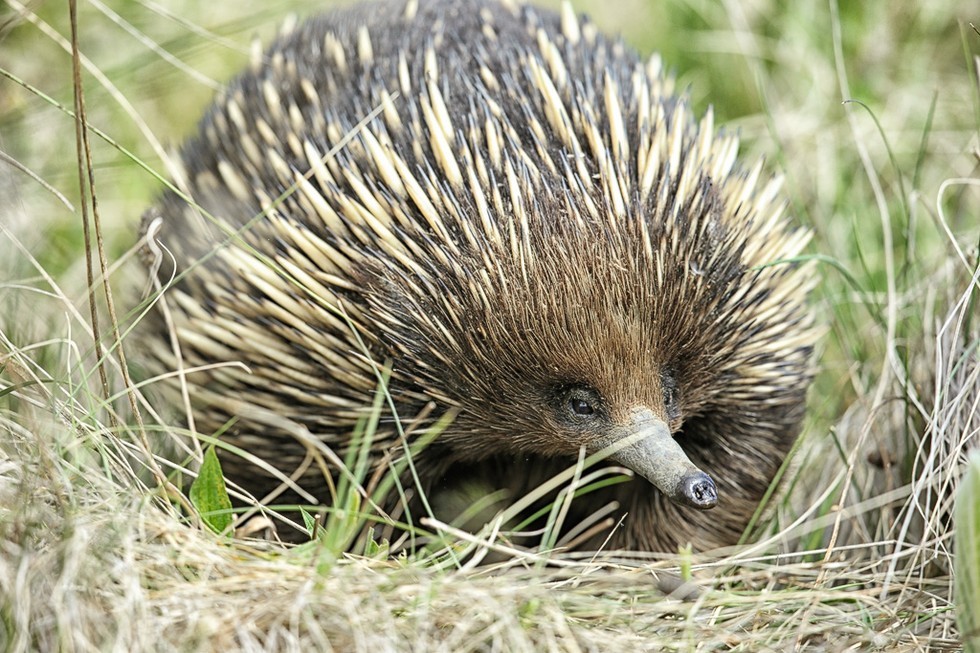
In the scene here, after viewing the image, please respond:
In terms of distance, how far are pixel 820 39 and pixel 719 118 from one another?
481 mm

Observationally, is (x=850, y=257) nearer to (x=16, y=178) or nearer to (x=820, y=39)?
(x=820, y=39)

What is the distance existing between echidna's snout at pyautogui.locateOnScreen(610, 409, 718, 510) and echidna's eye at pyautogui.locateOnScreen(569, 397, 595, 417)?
0.25ft

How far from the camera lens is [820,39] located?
4.85 metres

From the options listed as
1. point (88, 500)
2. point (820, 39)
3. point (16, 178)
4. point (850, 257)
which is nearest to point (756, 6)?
point (820, 39)

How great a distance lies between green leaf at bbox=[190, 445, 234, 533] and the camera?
7.39 feet

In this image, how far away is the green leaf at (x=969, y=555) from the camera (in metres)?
1.90

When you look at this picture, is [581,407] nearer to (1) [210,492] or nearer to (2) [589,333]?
(2) [589,333]

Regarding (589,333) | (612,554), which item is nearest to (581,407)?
(589,333)

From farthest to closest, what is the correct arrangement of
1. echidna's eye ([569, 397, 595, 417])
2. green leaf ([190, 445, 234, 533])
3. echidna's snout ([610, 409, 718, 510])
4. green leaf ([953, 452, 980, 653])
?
echidna's eye ([569, 397, 595, 417]) < green leaf ([190, 445, 234, 533]) < echidna's snout ([610, 409, 718, 510]) < green leaf ([953, 452, 980, 653])

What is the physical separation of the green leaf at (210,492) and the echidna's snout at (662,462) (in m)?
0.71

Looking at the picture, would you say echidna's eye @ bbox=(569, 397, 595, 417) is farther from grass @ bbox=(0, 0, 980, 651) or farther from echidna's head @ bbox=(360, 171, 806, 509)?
grass @ bbox=(0, 0, 980, 651)

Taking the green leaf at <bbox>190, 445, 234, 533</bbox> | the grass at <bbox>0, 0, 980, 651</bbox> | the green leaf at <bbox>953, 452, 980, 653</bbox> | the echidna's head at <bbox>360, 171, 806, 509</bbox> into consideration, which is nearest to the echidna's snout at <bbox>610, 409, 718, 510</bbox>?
the echidna's head at <bbox>360, 171, 806, 509</bbox>

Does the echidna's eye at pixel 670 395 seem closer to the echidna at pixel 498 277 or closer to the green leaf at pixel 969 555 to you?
the echidna at pixel 498 277

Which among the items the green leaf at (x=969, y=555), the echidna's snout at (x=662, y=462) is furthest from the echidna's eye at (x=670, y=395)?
the green leaf at (x=969, y=555)
